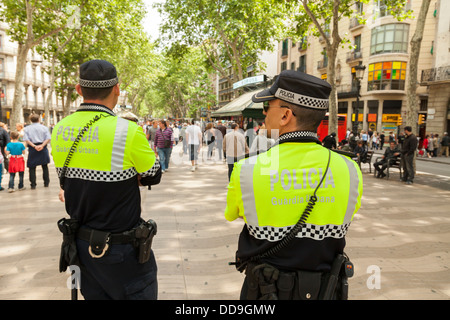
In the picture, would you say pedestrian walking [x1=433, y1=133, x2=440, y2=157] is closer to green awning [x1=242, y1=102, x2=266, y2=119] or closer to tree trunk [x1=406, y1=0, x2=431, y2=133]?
tree trunk [x1=406, y1=0, x2=431, y2=133]

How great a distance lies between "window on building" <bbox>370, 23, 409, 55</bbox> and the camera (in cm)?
2803

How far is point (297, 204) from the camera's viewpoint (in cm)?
156

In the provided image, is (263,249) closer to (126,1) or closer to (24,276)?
(24,276)

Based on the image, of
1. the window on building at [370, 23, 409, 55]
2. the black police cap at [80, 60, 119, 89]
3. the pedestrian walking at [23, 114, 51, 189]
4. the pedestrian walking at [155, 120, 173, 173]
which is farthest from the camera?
the window on building at [370, 23, 409, 55]

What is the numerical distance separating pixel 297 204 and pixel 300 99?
1.70 ft

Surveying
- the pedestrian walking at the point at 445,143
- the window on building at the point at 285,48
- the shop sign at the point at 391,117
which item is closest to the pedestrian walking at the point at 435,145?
the pedestrian walking at the point at 445,143

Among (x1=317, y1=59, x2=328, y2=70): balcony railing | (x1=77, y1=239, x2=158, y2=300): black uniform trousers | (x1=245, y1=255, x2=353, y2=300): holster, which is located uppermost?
(x1=317, y1=59, x2=328, y2=70): balcony railing

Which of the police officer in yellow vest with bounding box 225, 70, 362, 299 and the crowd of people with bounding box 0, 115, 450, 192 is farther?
the crowd of people with bounding box 0, 115, 450, 192

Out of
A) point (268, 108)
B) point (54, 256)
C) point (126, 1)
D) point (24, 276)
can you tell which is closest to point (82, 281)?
point (268, 108)

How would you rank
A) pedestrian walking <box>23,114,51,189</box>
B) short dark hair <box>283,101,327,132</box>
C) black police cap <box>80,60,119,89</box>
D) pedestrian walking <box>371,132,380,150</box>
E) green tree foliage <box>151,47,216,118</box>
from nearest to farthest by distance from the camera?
short dark hair <box>283,101,327,132</box> < black police cap <box>80,60,119,89</box> < pedestrian walking <box>23,114,51,189</box> < pedestrian walking <box>371,132,380,150</box> < green tree foliage <box>151,47,216,118</box>

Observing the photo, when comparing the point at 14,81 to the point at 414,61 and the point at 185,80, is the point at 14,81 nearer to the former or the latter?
the point at 185,80

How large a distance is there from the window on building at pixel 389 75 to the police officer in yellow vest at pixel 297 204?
31.6 metres

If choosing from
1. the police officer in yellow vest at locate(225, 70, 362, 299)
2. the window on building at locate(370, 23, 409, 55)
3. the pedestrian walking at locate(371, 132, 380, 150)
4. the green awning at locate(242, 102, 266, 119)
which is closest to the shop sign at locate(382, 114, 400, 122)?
the pedestrian walking at locate(371, 132, 380, 150)

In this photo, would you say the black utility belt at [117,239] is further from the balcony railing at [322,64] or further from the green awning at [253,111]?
the balcony railing at [322,64]
